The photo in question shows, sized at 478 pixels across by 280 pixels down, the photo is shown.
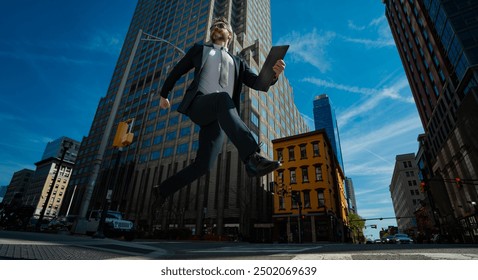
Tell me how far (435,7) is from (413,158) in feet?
242

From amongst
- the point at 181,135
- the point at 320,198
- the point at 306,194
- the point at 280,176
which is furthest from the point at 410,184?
the point at 181,135

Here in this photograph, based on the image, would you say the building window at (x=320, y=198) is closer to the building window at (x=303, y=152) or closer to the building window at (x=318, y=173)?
the building window at (x=318, y=173)

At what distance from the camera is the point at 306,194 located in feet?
94.6

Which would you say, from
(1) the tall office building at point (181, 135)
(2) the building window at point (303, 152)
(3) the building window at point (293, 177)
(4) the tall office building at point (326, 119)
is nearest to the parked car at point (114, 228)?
(1) the tall office building at point (181, 135)

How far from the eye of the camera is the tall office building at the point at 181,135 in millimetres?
31594

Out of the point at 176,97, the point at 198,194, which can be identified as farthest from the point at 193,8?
the point at 198,194

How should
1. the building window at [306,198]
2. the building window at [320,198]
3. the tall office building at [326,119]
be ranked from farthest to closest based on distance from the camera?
the tall office building at [326,119], the building window at [306,198], the building window at [320,198]

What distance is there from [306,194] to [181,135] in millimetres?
22331

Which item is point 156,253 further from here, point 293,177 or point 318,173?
point 293,177

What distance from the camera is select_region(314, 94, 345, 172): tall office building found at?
573 ft

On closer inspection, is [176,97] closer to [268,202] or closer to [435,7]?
[268,202]

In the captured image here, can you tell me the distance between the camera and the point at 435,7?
1430 inches

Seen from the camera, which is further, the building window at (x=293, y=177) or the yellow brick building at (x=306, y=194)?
the building window at (x=293, y=177)

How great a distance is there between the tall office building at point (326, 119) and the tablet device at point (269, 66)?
181 m
